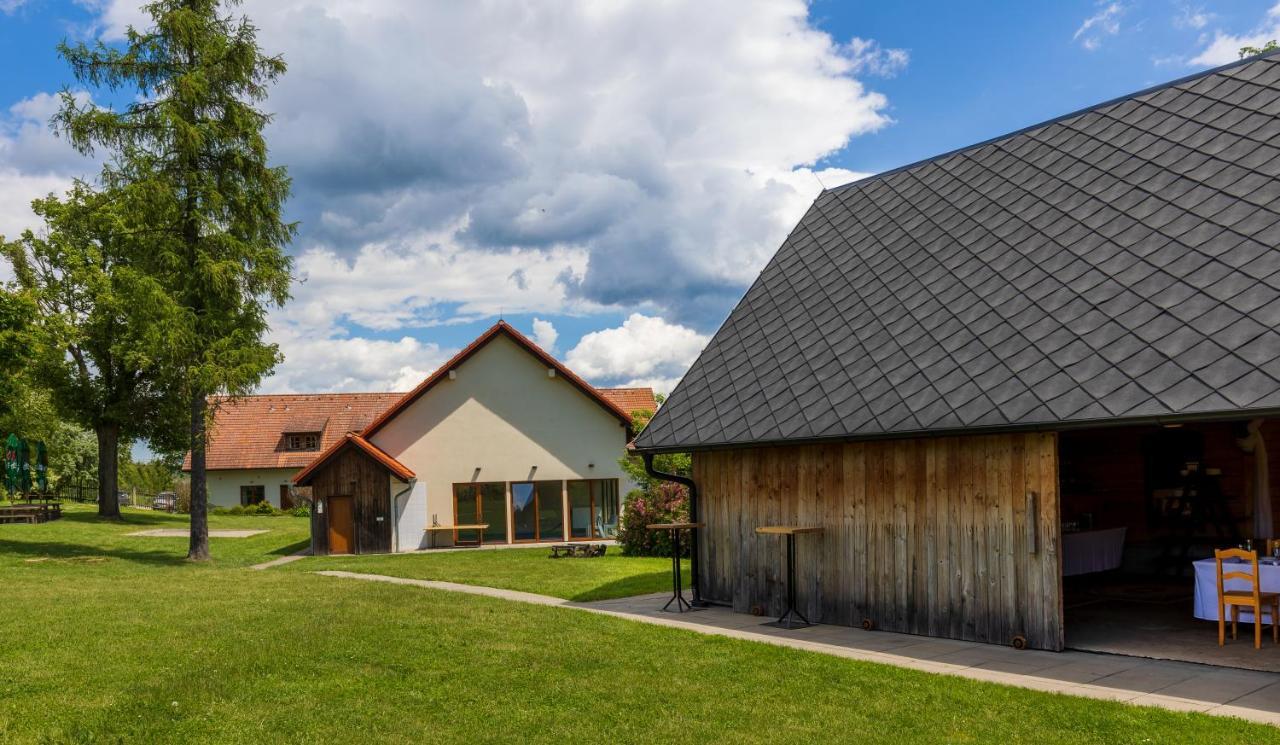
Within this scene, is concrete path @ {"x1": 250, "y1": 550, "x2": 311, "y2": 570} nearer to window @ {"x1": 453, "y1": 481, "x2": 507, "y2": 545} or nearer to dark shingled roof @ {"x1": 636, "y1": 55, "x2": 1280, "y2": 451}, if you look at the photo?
window @ {"x1": 453, "y1": 481, "x2": 507, "y2": 545}

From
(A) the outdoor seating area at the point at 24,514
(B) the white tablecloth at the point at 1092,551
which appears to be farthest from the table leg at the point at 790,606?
(A) the outdoor seating area at the point at 24,514

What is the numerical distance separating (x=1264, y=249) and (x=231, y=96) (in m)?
22.3

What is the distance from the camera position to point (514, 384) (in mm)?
31750

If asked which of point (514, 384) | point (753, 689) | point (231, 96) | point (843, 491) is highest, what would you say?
point (231, 96)

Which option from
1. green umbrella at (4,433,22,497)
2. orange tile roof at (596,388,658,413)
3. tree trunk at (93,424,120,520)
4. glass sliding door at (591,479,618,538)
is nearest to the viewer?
glass sliding door at (591,479,618,538)

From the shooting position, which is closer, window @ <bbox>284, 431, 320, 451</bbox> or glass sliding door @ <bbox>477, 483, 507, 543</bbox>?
glass sliding door @ <bbox>477, 483, 507, 543</bbox>

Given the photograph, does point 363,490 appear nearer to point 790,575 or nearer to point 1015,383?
point 790,575

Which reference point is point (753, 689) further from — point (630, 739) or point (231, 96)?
point (231, 96)

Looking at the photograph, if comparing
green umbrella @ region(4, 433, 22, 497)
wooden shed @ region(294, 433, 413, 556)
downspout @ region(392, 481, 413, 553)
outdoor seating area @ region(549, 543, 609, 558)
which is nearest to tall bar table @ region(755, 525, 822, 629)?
outdoor seating area @ region(549, 543, 609, 558)

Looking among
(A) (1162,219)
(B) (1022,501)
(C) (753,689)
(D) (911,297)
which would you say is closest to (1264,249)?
(A) (1162,219)

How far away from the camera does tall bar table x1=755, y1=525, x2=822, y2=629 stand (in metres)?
11.9

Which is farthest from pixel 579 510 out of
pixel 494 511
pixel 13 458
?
pixel 13 458

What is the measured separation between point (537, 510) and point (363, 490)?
5574 mm

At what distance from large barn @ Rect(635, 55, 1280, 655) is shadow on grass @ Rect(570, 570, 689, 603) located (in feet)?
7.60
